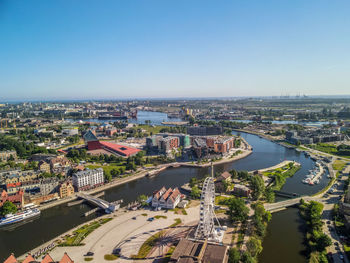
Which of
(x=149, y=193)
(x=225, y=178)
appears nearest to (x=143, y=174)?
(x=149, y=193)

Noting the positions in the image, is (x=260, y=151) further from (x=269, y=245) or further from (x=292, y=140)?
(x=269, y=245)

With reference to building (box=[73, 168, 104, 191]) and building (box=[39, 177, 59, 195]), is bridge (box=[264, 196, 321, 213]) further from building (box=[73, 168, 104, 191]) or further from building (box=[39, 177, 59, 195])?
building (box=[39, 177, 59, 195])

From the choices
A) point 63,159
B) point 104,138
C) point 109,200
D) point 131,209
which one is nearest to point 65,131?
point 104,138

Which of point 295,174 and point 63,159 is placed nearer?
point 295,174

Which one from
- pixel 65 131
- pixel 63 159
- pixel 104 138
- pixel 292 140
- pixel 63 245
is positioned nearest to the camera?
pixel 63 245

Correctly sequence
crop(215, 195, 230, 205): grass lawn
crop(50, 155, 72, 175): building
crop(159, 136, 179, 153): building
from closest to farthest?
crop(215, 195, 230, 205): grass lawn < crop(50, 155, 72, 175): building < crop(159, 136, 179, 153): building

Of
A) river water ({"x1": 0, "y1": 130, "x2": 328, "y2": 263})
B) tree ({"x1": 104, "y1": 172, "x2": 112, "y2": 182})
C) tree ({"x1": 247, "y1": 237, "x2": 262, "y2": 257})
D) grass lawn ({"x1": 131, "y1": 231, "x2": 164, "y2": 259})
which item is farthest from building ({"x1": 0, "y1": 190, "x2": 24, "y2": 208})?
tree ({"x1": 247, "y1": 237, "x2": 262, "y2": 257})
